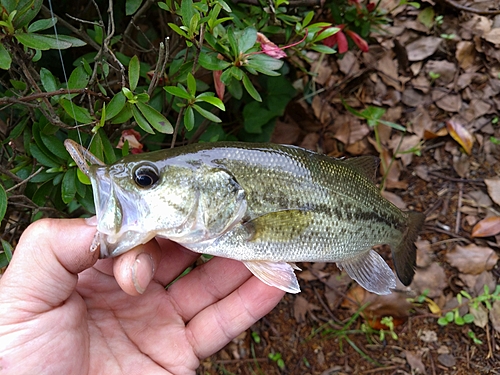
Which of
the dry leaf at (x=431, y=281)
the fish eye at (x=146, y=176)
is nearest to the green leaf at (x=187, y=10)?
the fish eye at (x=146, y=176)

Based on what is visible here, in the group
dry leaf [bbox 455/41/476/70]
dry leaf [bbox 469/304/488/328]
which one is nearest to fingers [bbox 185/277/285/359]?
dry leaf [bbox 469/304/488/328]

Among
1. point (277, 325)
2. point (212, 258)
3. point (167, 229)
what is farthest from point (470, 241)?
point (167, 229)

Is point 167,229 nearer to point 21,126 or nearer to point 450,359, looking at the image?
point 21,126

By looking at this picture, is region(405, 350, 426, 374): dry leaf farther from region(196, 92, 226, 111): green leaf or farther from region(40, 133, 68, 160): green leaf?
region(40, 133, 68, 160): green leaf

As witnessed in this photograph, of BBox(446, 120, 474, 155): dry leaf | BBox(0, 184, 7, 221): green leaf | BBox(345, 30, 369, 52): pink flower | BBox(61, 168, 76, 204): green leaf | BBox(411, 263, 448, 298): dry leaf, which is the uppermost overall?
BBox(345, 30, 369, 52): pink flower

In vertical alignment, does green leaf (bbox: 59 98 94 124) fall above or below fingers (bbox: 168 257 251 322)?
above

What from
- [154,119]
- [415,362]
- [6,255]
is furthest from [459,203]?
[6,255]
